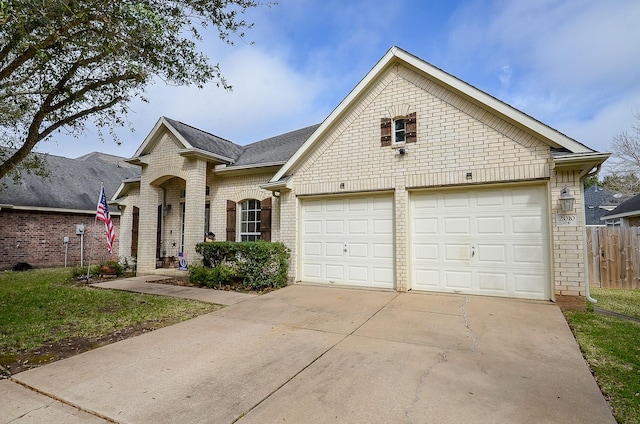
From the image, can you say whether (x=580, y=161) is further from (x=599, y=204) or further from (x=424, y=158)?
(x=599, y=204)

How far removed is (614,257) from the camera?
32.1ft

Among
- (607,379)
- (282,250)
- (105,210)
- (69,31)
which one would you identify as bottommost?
(607,379)

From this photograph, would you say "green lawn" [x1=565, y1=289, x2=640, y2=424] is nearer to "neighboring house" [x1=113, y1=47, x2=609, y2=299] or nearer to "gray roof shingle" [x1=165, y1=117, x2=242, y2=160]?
"neighboring house" [x1=113, y1=47, x2=609, y2=299]

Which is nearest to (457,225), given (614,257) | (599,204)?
(614,257)

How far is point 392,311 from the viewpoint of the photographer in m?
6.14

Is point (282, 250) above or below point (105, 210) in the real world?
below

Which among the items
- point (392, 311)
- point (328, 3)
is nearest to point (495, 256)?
point (392, 311)

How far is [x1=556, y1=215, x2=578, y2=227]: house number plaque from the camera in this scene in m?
6.30

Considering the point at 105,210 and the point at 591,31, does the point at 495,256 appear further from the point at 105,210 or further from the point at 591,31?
the point at 105,210

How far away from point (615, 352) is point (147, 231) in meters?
13.2

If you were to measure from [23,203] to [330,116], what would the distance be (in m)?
16.1

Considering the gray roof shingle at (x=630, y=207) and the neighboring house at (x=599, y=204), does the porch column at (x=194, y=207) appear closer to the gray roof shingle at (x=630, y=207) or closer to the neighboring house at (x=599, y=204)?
the gray roof shingle at (x=630, y=207)

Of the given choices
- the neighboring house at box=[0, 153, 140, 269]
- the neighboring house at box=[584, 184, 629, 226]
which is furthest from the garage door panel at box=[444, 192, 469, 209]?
the neighboring house at box=[584, 184, 629, 226]

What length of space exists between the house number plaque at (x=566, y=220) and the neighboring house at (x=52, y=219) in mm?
17262
